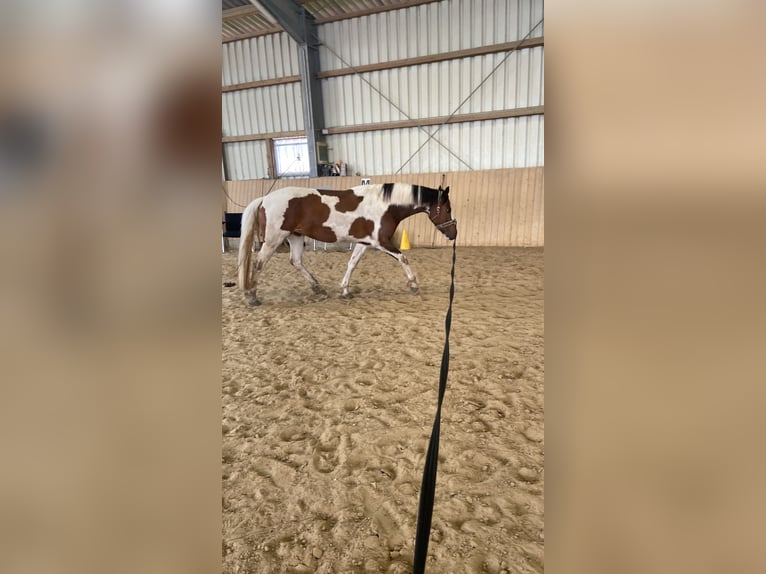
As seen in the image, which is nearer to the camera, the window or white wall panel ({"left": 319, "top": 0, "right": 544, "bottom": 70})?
white wall panel ({"left": 319, "top": 0, "right": 544, "bottom": 70})

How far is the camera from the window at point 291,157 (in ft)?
31.7

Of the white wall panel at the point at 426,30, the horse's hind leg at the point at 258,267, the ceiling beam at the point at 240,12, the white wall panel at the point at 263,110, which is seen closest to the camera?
the horse's hind leg at the point at 258,267

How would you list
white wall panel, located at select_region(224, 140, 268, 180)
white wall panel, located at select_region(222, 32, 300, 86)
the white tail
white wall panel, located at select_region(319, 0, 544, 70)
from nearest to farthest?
the white tail
white wall panel, located at select_region(319, 0, 544, 70)
white wall panel, located at select_region(222, 32, 300, 86)
white wall panel, located at select_region(224, 140, 268, 180)

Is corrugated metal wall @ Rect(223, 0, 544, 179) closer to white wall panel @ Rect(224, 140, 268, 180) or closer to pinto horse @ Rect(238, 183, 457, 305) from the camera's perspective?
white wall panel @ Rect(224, 140, 268, 180)

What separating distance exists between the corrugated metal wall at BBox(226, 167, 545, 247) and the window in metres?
2.68

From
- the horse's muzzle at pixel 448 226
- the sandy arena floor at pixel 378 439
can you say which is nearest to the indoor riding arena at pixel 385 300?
the sandy arena floor at pixel 378 439

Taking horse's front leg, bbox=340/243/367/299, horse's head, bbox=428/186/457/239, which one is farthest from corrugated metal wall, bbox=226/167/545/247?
horse's front leg, bbox=340/243/367/299

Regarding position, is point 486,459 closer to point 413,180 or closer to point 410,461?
point 410,461

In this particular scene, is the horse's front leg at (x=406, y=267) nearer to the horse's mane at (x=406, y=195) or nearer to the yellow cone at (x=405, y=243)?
the horse's mane at (x=406, y=195)

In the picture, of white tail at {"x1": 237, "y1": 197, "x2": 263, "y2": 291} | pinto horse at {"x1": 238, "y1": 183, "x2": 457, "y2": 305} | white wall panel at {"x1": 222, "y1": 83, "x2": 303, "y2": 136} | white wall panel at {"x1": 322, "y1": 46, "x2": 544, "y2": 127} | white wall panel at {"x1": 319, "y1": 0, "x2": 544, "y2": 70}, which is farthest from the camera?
white wall panel at {"x1": 222, "y1": 83, "x2": 303, "y2": 136}

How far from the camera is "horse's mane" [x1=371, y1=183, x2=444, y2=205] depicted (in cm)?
430

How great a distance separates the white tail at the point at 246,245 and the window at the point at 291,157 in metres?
5.85
